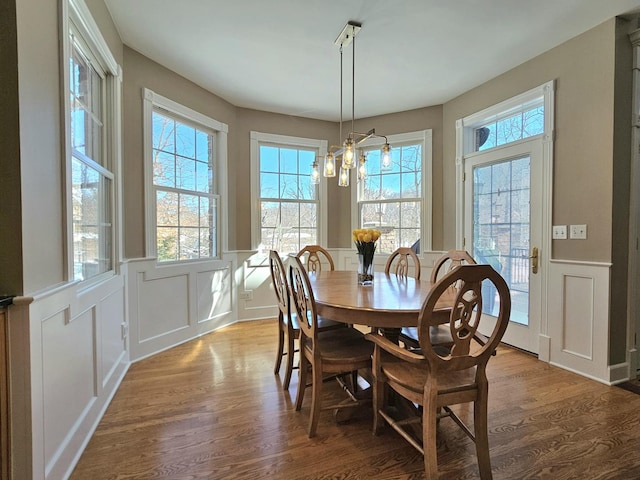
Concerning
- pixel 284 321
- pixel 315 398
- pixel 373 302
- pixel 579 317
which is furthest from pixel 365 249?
pixel 579 317

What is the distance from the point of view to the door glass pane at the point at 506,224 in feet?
10.2

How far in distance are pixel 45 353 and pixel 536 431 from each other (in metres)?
2.54

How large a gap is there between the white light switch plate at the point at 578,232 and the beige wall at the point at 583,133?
0.11ft

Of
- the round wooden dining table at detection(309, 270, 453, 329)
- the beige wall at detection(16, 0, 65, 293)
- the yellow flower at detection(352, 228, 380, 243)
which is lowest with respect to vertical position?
the round wooden dining table at detection(309, 270, 453, 329)

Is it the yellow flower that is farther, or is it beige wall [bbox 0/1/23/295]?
the yellow flower

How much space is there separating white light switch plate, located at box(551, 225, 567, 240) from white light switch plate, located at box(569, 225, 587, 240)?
0.05 metres

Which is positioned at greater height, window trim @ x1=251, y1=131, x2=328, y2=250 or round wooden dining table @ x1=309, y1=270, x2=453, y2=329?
window trim @ x1=251, y1=131, x2=328, y2=250

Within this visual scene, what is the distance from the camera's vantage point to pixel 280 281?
2498 mm

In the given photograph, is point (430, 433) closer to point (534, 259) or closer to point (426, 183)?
point (534, 259)

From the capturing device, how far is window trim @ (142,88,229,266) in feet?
9.71

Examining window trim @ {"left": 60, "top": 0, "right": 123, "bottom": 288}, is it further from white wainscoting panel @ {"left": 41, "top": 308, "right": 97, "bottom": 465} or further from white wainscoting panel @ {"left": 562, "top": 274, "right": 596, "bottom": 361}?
white wainscoting panel @ {"left": 562, "top": 274, "right": 596, "bottom": 361}

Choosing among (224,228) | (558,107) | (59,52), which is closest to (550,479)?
(558,107)

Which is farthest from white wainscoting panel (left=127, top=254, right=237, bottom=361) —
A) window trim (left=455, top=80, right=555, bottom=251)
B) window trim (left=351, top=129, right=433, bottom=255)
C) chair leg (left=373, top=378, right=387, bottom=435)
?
window trim (left=455, top=80, right=555, bottom=251)

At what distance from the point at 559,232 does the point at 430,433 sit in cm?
228
